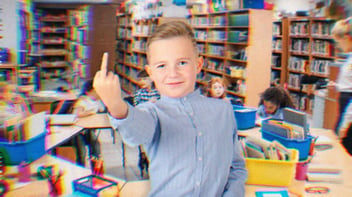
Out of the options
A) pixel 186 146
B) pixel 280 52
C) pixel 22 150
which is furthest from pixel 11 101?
pixel 280 52

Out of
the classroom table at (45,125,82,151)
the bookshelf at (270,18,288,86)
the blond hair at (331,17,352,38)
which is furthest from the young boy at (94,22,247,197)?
the bookshelf at (270,18,288,86)

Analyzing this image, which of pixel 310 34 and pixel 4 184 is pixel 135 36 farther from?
pixel 4 184

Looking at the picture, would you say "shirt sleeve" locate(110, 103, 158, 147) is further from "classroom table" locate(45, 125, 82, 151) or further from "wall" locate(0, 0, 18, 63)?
"classroom table" locate(45, 125, 82, 151)

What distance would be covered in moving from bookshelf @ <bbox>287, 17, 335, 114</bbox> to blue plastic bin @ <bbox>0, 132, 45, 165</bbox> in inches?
213

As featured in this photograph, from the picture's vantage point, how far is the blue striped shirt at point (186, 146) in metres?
0.99

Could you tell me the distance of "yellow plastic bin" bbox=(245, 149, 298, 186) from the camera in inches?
62.8

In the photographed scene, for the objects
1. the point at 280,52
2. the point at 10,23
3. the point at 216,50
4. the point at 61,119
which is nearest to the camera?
the point at 10,23

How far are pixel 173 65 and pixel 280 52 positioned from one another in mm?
6556

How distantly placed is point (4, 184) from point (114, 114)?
3.63ft

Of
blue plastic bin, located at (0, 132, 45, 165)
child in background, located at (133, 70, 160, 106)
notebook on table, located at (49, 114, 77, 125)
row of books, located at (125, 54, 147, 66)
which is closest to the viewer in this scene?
blue plastic bin, located at (0, 132, 45, 165)

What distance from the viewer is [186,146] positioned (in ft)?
3.27

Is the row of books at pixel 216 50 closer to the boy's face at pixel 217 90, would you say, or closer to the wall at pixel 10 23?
the boy's face at pixel 217 90

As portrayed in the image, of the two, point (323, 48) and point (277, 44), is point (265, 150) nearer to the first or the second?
point (323, 48)

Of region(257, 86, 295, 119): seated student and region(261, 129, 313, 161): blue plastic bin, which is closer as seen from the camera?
region(261, 129, 313, 161): blue plastic bin
